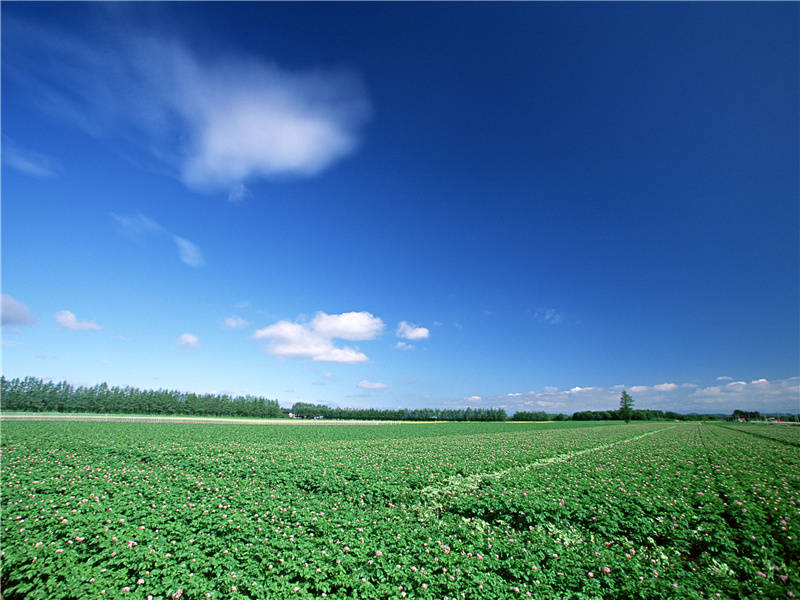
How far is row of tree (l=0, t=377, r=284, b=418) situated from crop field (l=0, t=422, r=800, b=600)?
117511mm

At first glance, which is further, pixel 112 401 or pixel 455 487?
pixel 112 401

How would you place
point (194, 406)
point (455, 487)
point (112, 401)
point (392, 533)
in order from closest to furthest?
1. point (392, 533)
2. point (455, 487)
3. point (112, 401)
4. point (194, 406)

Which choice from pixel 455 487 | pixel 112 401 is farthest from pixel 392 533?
pixel 112 401

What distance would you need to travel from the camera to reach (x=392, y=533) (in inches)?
321

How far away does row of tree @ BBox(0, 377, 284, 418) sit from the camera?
9012 cm

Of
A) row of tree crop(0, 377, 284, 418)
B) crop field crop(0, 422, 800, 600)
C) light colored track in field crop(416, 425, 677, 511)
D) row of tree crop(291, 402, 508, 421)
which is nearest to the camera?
crop field crop(0, 422, 800, 600)

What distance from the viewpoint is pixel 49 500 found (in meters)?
9.22

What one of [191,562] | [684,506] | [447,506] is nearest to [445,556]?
[447,506]

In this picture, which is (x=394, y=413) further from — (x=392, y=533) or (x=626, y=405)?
(x=392, y=533)

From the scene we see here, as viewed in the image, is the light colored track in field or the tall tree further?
the tall tree

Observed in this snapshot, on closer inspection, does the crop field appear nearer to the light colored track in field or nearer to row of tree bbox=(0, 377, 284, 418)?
the light colored track in field

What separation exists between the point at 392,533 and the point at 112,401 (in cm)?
13556

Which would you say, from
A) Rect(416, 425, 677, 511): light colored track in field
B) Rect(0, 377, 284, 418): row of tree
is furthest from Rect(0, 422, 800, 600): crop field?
Rect(0, 377, 284, 418): row of tree

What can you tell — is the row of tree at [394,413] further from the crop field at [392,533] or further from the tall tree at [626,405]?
the crop field at [392,533]
